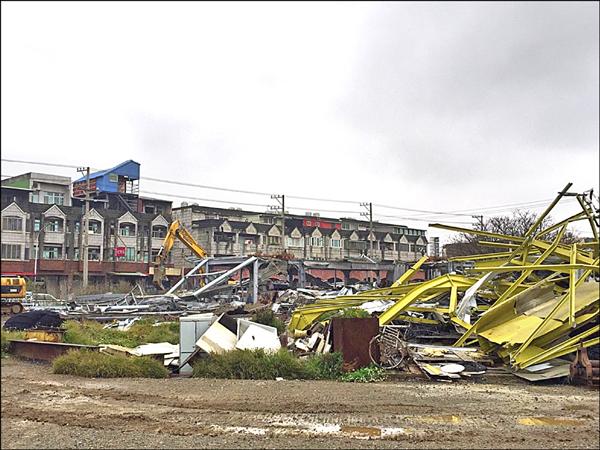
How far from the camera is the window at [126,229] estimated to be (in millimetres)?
53591

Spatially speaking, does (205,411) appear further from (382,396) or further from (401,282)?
(401,282)

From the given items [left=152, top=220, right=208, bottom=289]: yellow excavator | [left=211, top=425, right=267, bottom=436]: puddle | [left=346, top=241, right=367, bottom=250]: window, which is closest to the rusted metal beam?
[left=211, top=425, right=267, bottom=436]: puddle

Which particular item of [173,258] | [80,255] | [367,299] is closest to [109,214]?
[80,255]

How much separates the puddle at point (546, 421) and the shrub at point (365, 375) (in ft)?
11.4

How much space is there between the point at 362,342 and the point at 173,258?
52.0 meters

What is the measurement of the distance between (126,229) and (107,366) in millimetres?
46073

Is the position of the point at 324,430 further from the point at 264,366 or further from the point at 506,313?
the point at 506,313

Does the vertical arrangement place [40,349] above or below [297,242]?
below

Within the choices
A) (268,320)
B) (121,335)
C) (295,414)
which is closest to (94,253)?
(121,335)

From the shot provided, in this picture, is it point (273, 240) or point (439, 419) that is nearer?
point (439, 419)

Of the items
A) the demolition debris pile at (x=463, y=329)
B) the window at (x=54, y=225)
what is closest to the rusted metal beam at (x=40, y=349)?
the demolition debris pile at (x=463, y=329)

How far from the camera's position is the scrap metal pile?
995 centimetres

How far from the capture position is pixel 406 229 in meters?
80.7

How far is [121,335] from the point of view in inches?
587
